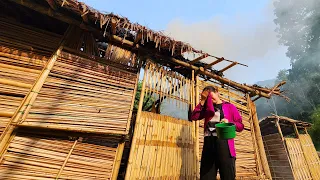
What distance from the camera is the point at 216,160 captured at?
2.48 metres

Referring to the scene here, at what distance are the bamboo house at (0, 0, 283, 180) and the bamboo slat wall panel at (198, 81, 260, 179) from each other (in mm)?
1120

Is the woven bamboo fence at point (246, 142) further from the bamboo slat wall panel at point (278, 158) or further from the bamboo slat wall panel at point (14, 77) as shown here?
the bamboo slat wall panel at point (278, 158)

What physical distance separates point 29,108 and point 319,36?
4177 centimetres

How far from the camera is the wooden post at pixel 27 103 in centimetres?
251

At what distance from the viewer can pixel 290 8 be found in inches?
1351

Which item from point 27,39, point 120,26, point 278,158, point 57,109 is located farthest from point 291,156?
point 27,39

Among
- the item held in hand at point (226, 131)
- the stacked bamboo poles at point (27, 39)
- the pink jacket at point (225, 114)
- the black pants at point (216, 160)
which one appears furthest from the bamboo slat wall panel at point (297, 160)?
the stacked bamboo poles at point (27, 39)

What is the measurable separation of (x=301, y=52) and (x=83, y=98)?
41254mm

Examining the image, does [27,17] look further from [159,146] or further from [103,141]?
[159,146]

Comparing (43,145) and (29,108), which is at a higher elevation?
(29,108)

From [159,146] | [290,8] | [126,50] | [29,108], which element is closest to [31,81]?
[29,108]

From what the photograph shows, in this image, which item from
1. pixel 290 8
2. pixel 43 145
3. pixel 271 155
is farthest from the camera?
pixel 290 8

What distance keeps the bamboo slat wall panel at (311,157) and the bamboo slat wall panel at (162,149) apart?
9267 mm

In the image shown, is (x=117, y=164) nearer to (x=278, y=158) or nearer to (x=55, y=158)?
(x=55, y=158)
